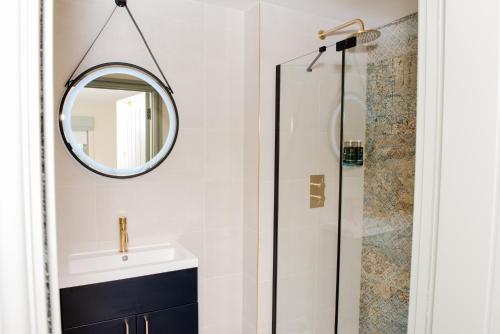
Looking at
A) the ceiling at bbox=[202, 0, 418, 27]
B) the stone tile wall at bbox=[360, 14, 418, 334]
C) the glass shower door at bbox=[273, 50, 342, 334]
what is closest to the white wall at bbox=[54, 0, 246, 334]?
the ceiling at bbox=[202, 0, 418, 27]

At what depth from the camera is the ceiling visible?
6.83ft

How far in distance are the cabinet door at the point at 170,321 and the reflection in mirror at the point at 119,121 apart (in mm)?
827

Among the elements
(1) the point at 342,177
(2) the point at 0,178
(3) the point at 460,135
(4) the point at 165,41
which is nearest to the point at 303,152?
(1) the point at 342,177

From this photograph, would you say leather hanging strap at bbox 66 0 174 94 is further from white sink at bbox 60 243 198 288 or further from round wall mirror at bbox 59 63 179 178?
white sink at bbox 60 243 198 288

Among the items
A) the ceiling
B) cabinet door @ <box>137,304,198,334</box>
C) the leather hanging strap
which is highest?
the ceiling

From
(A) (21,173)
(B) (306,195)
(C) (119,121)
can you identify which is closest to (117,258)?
(C) (119,121)

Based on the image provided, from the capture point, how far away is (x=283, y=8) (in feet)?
7.08

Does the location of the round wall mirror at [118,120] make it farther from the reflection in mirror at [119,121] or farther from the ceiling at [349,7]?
the ceiling at [349,7]

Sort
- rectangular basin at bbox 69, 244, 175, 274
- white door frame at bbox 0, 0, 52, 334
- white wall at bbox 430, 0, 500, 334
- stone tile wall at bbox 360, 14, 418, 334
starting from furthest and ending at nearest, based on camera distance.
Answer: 1. rectangular basin at bbox 69, 244, 175, 274
2. stone tile wall at bbox 360, 14, 418, 334
3. white wall at bbox 430, 0, 500, 334
4. white door frame at bbox 0, 0, 52, 334

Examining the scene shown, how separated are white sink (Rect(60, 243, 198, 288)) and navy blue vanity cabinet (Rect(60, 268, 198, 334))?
0.09 feet

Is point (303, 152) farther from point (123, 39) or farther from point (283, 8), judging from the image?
point (123, 39)

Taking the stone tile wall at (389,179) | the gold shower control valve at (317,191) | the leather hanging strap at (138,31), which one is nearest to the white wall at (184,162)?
the leather hanging strap at (138,31)

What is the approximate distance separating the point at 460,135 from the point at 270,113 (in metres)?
1.61

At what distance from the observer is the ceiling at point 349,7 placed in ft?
6.83
